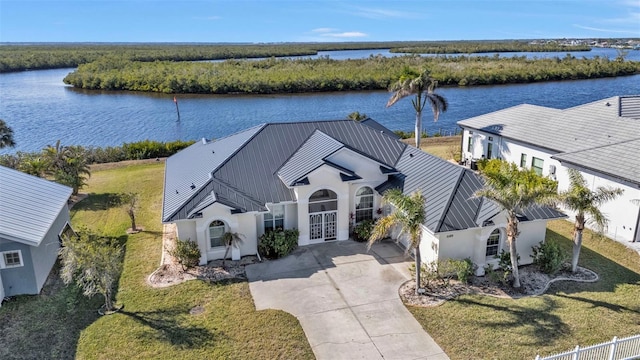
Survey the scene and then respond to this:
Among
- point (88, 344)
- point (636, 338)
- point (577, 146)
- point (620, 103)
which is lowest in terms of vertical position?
point (88, 344)

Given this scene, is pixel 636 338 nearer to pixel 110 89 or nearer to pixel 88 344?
pixel 88 344

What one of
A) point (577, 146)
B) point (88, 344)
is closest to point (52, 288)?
point (88, 344)

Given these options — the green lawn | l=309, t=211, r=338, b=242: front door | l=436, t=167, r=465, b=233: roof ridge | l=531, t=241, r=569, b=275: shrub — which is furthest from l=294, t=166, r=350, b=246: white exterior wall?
l=531, t=241, r=569, b=275: shrub

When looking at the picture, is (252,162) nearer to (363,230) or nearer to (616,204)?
(363,230)

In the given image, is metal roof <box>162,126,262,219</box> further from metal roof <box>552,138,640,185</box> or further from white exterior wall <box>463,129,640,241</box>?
white exterior wall <box>463,129,640,241</box>

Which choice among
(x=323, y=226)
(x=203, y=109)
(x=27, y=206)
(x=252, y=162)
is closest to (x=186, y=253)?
(x=252, y=162)
